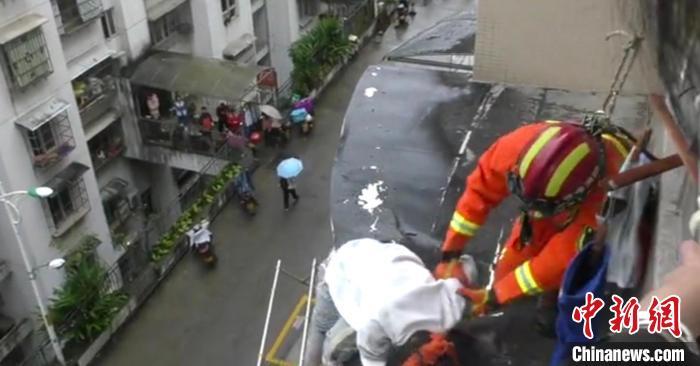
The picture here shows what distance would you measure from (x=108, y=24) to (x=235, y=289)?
795cm

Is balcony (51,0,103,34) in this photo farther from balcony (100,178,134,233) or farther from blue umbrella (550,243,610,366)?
blue umbrella (550,243,610,366)

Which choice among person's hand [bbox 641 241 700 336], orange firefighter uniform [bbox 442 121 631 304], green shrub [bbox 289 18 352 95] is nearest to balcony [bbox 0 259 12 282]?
green shrub [bbox 289 18 352 95]

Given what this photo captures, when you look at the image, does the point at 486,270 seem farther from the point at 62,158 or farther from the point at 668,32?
the point at 62,158

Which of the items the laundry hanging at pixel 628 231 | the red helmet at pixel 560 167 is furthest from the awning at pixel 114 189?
the laundry hanging at pixel 628 231

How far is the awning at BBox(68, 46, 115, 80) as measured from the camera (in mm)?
18984

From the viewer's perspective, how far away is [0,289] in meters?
17.9

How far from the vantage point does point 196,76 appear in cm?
2086

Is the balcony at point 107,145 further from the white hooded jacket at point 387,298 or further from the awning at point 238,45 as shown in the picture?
the white hooded jacket at point 387,298

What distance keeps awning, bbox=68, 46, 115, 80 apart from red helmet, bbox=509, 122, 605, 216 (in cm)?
1576

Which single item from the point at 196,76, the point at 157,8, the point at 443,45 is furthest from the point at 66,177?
the point at 443,45

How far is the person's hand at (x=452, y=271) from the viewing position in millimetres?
5594

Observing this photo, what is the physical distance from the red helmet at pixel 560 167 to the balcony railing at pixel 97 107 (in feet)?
53.7

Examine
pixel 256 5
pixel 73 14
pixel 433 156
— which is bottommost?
pixel 256 5

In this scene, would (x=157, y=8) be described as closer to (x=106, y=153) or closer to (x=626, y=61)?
(x=106, y=153)
